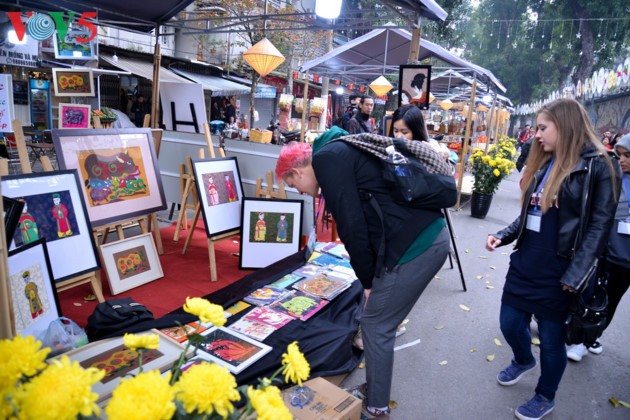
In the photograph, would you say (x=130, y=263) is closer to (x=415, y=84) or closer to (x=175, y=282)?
(x=175, y=282)

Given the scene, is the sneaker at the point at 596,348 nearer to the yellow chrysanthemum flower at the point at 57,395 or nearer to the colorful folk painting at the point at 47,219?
the yellow chrysanthemum flower at the point at 57,395

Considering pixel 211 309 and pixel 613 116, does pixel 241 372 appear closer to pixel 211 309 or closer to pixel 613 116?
pixel 211 309

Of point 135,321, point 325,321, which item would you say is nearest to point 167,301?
point 135,321

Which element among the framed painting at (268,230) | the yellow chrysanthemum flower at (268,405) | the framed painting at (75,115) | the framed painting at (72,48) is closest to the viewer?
the yellow chrysanthemum flower at (268,405)

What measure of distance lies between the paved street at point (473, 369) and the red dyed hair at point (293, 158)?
4.61 ft

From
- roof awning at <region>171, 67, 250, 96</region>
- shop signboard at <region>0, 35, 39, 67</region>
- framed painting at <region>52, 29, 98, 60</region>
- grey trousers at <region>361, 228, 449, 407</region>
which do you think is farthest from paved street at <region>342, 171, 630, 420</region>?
roof awning at <region>171, 67, 250, 96</region>

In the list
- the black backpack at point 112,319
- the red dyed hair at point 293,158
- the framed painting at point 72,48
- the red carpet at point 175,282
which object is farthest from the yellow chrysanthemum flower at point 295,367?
the framed painting at point 72,48

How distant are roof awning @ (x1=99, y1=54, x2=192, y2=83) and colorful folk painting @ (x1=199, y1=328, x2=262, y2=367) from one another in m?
10.6

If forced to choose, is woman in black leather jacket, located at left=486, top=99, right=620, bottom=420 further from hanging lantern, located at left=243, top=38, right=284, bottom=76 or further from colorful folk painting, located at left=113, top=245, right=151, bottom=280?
hanging lantern, located at left=243, top=38, right=284, bottom=76

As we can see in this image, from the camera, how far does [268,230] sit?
13.5 feet

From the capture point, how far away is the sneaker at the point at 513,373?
2.68m

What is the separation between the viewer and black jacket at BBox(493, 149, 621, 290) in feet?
6.50

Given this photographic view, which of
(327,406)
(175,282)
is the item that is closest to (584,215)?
(327,406)

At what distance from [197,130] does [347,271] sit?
9.30 ft
